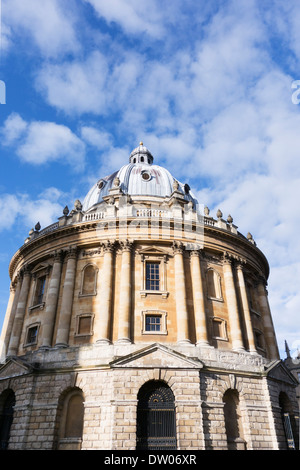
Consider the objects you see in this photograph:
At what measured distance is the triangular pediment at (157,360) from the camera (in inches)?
850

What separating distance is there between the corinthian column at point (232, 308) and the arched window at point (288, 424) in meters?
5.31

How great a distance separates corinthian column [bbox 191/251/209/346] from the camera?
80.5ft

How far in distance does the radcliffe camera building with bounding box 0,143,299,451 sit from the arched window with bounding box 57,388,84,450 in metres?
0.06

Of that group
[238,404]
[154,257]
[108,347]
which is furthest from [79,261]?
[238,404]

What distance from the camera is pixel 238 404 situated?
23422mm

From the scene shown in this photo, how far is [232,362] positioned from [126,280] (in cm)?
905

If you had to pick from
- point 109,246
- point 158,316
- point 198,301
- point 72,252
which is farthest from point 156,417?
point 72,252

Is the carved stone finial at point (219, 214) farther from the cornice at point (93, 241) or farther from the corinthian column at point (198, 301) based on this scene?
the corinthian column at point (198, 301)

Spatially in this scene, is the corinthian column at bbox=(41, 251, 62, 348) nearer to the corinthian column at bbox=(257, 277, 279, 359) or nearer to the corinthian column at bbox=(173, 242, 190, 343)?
the corinthian column at bbox=(173, 242, 190, 343)

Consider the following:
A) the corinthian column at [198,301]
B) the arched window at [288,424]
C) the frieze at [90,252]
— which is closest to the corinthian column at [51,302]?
the frieze at [90,252]

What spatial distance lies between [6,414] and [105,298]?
1033 cm

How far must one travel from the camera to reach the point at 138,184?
3788cm

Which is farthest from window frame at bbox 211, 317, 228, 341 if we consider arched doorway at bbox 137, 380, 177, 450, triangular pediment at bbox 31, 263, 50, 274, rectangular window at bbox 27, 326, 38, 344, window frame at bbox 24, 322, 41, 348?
triangular pediment at bbox 31, 263, 50, 274
